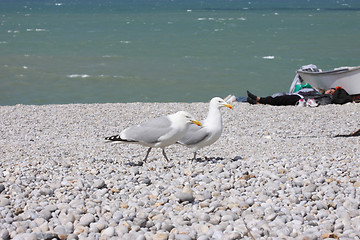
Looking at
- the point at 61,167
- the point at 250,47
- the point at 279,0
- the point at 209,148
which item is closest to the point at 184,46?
the point at 250,47

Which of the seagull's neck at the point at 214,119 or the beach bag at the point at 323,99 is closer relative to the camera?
the seagull's neck at the point at 214,119

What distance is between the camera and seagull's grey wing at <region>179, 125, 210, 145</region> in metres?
6.45

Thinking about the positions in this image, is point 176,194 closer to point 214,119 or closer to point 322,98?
point 214,119

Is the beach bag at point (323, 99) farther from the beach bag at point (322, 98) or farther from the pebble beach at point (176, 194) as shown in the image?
the pebble beach at point (176, 194)

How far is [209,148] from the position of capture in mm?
8648

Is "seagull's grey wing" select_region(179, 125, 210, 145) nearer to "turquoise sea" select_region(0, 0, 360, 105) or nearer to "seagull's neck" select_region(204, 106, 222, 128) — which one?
"seagull's neck" select_region(204, 106, 222, 128)

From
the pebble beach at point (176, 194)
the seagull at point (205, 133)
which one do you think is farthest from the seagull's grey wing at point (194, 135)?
the pebble beach at point (176, 194)

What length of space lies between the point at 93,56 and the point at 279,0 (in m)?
89.7

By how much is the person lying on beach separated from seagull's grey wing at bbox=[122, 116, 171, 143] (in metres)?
7.94

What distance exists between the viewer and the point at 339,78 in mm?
14438

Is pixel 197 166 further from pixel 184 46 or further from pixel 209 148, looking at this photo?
pixel 184 46

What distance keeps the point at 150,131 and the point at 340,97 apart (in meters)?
9.16

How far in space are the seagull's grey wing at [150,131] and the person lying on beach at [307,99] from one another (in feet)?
26.1

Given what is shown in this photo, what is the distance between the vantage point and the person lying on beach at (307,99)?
13.7 metres
